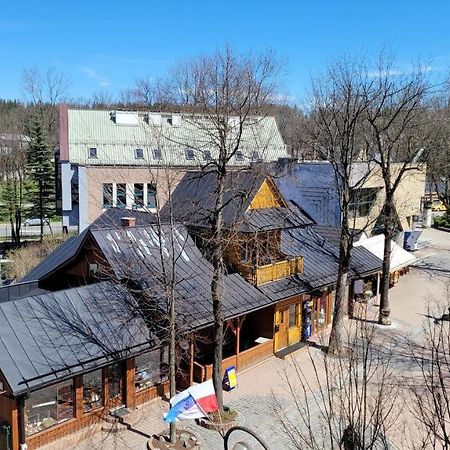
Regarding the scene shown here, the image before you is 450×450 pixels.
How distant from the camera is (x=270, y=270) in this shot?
70.2 ft

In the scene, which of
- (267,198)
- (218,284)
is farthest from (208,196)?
(218,284)

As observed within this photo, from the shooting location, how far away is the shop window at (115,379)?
642 inches

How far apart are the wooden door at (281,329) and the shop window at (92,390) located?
8.37 metres

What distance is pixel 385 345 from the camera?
2303 centimetres

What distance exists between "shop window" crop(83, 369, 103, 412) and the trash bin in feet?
7.86

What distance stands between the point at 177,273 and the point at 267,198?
217 inches

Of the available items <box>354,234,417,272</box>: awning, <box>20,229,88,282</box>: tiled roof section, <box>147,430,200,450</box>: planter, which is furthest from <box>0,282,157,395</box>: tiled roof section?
<box>354,234,417,272</box>: awning

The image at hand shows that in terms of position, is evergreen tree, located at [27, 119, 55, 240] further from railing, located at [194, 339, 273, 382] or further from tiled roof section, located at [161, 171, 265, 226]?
railing, located at [194, 339, 273, 382]

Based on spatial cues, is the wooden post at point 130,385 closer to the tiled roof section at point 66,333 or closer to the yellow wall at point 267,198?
the tiled roof section at point 66,333

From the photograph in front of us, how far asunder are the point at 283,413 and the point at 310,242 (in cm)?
1113

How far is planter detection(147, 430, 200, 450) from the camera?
14.5 meters

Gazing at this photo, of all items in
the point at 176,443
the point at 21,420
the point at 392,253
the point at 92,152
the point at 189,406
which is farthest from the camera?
the point at 92,152

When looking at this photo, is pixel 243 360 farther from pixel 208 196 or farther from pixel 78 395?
pixel 78 395

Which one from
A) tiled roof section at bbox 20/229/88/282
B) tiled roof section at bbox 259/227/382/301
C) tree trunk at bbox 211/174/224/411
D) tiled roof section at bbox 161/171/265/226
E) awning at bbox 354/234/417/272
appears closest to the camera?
tree trunk at bbox 211/174/224/411
